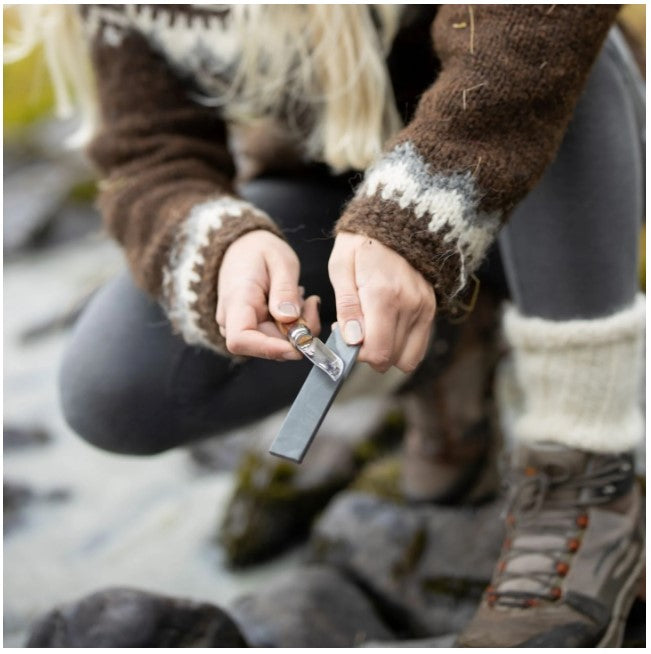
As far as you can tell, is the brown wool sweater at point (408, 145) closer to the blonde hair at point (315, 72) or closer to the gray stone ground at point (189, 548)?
the blonde hair at point (315, 72)

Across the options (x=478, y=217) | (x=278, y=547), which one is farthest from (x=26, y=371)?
(x=478, y=217)

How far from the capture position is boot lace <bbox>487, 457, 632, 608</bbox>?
1009 millimetres

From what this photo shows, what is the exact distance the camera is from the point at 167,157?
1.07 meters

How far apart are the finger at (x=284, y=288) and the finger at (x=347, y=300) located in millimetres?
37

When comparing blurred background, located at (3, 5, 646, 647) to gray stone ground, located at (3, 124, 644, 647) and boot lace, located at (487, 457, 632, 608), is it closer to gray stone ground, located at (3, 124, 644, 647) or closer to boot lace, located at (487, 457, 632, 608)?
gray stone ground, located at (3, 124, 644, 647)

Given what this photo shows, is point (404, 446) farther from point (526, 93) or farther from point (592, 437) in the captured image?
point (526, 93)

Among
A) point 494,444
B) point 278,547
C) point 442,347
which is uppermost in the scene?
point 442,347

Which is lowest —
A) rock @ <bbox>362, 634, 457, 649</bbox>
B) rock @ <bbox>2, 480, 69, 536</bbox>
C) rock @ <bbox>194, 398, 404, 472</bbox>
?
rock @ <bbox>2, 480, 69, 536</bbox>

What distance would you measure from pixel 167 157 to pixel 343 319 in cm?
47

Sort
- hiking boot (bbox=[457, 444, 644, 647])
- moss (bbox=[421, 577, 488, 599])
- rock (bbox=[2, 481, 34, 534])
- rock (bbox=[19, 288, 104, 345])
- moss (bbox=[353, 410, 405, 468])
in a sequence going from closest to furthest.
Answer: hiking boot (bbox=[457, 444, 644, 647]) → moss (bbox=[421, 577, 488, 599]) → rock (bbox=[2, 481, 34, 534]) → moss (bbox=[353, 410, 405, 468]) → rock (bbox=[19, 288, 104, 345])

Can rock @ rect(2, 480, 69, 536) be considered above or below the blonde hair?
below

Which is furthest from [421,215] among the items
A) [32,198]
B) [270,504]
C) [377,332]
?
[32,198]

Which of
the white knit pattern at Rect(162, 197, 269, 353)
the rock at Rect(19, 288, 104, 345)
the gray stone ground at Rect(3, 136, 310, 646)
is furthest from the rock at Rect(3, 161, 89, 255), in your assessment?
the white knit pattern at Rect(162, 197, 269, 353)

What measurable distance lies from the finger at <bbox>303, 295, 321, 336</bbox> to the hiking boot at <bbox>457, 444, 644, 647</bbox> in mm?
440
